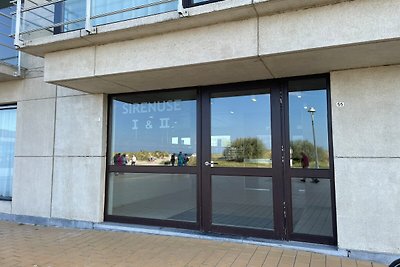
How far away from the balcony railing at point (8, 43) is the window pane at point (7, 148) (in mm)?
1138

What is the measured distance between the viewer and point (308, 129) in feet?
16.3

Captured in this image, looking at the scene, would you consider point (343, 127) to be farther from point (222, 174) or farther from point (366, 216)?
point (222, 174)

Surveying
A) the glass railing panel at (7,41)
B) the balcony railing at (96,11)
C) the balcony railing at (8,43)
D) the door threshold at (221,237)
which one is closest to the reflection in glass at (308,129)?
the door threshold at (221,237)

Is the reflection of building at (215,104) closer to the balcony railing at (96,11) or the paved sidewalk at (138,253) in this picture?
the balcony railing at (96,11)

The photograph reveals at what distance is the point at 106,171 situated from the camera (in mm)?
6258

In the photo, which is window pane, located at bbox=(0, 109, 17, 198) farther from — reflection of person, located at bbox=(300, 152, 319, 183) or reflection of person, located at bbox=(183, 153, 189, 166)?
reflection of person, located at bbox=(300, 152, 319, 183)

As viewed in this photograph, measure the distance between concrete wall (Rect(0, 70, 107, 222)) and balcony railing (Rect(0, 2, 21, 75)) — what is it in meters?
0.42

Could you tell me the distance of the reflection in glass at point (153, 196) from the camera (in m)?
5.68

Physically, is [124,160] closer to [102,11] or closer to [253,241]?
[102,11]

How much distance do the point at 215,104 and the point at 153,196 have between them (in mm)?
2103

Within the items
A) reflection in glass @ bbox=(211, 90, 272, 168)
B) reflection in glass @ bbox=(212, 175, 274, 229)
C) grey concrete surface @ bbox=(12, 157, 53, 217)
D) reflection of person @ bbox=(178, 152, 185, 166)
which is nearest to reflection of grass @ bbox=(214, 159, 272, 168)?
reflection in glass @ bbox=(211, 90, 272, 168)

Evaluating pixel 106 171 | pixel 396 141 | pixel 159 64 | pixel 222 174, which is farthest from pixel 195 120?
pixel 396 141

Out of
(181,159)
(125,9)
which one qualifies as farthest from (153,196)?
(125,9)

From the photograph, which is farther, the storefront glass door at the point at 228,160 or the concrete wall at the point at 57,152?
the concrete wall at the point at 57,152
